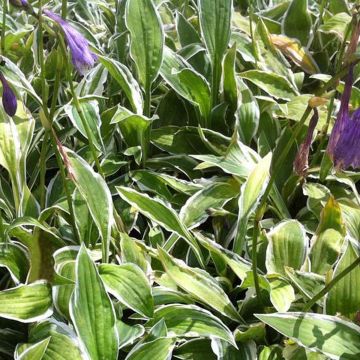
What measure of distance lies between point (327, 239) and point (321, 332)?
0.32 m

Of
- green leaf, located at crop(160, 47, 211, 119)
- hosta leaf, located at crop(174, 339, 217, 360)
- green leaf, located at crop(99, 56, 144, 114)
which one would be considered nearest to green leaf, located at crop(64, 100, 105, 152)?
green leaf, located at crop(99, 56, 144, 114)

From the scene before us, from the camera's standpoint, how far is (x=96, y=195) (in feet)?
4.90

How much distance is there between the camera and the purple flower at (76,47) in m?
1.24

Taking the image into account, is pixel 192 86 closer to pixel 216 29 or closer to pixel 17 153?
pixel 216 29

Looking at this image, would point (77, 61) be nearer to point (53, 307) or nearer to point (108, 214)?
point (108, 214)

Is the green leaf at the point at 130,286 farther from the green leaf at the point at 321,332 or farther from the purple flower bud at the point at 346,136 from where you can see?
the purple flower bud at the point at 346,136

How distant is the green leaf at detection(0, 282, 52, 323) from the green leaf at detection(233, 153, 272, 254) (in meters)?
0.46

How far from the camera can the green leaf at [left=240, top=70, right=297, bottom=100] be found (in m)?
1.96

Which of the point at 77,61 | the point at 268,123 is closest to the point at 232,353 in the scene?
the point at 77,61

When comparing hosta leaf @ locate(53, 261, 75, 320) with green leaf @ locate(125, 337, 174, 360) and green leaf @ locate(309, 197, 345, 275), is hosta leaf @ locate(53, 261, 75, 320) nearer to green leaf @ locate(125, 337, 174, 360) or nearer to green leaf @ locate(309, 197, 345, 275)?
green leaf @ locate(125, 337, 174, 360)

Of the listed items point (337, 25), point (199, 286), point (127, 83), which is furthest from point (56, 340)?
point (337, 25)

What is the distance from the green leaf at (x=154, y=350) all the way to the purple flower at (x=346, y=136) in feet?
1.55

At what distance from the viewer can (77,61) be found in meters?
1.27

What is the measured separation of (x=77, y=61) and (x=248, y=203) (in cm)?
53
